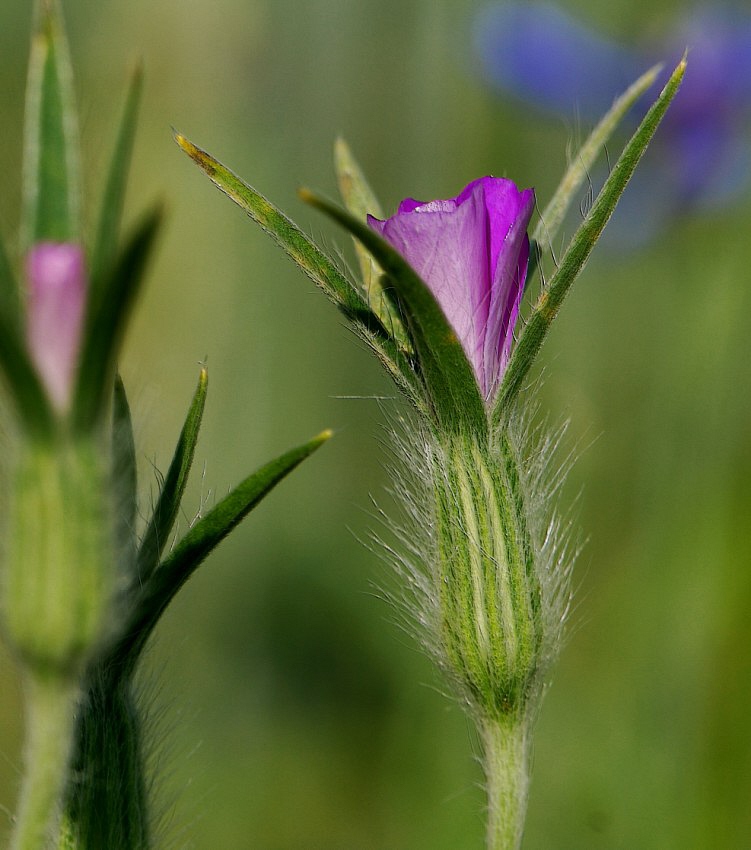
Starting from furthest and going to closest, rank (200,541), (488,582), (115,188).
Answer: (488,582) → (200,541) → (115,188)

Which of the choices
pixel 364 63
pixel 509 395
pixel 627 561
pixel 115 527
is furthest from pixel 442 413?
→ pixel 364 63

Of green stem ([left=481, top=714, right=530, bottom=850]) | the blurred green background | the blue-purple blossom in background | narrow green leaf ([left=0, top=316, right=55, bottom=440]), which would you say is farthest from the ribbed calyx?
the blue-purple blossom in background

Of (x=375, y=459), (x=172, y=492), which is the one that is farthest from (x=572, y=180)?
(x=375, y=459)

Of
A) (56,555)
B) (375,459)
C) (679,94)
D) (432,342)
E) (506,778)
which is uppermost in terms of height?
(679,94)

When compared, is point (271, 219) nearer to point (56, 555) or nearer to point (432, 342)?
point (432, 342)

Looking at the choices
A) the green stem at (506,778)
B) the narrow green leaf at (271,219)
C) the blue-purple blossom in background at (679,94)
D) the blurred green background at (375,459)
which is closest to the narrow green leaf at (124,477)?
the narrow green leaf at (271,219)

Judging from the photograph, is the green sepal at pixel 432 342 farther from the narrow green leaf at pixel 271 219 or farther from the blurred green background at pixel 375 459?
the blurred green background at pixel 375 459

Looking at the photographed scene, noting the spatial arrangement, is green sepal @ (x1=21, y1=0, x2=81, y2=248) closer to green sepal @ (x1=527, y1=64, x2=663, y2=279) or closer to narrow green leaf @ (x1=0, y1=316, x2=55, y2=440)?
narrow green leaf @ (x1=0, y1=316, x2=55, y2=440)
